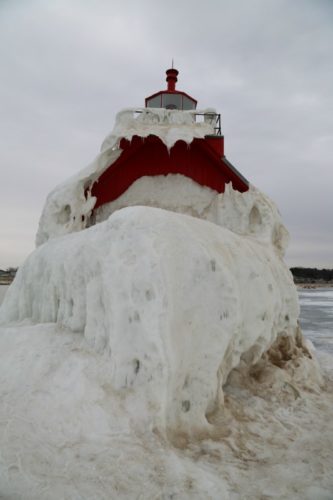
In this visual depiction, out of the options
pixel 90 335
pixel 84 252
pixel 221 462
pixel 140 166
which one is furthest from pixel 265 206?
pixel 221 462

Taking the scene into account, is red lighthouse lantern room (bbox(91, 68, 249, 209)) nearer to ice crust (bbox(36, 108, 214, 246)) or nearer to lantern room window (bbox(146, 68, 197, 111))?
ice crust (bbox(36, 108, 214, 246))

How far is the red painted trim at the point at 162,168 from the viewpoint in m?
9.45

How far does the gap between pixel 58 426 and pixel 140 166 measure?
712 centimetres

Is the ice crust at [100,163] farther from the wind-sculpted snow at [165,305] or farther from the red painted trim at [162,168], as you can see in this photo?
the wind-sculpted snow at [165,305]

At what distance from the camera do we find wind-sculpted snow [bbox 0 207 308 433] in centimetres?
418

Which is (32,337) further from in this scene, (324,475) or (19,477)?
(324,475)

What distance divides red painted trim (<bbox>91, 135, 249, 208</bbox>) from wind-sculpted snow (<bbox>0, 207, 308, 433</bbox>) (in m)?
3.54

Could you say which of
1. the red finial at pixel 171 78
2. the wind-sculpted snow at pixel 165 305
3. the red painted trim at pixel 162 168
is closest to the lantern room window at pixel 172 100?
the red finial at pixel 171 78

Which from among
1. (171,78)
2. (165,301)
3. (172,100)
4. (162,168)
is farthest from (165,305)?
(171,78)

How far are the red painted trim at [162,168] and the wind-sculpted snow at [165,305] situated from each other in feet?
11.6

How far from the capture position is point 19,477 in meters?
3.13

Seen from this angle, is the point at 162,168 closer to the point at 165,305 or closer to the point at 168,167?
the point at 168,167

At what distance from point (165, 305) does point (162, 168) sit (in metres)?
6.00

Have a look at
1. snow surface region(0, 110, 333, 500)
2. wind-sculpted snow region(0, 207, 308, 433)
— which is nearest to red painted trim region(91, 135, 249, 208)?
snow surface region(0, 110, 333, 500)
